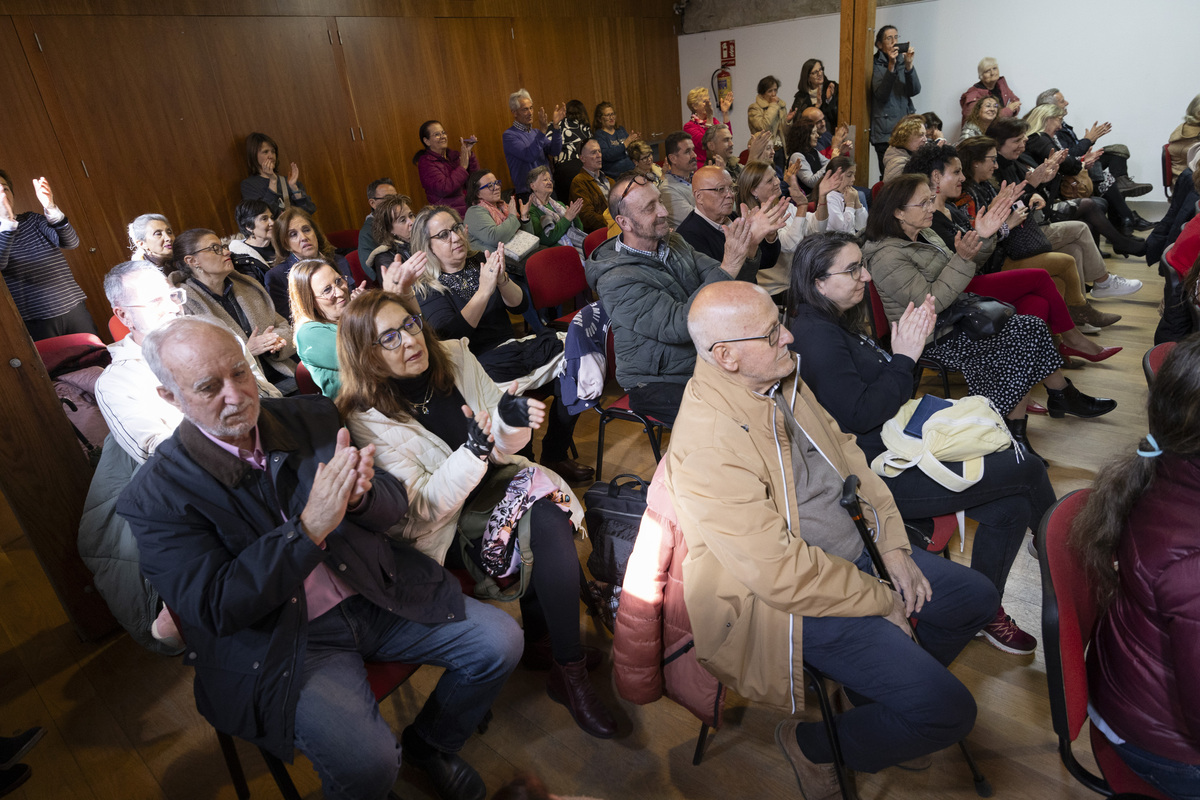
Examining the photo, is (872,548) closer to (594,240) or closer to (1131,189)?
(594,240)

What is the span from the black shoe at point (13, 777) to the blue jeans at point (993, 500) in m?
2.52

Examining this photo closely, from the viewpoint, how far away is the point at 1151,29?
273 inches

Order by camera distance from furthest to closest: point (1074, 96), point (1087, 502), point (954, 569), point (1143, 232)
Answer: point (1074, 96), point (1143, 232), point (954, 569), point (1087, 502)

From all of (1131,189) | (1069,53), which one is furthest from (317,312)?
(1069,53)

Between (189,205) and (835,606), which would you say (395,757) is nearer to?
(835,606)

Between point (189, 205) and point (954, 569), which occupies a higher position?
point (189, 205)

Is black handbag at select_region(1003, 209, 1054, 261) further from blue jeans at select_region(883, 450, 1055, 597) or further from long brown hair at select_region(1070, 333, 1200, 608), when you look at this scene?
long brown hair at select_region(1070, 333, 1200, 608)

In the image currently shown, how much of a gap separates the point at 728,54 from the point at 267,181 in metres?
6.48

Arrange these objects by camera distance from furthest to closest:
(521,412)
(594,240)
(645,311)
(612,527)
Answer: (594,240) < (645,311) < (612,527) < (521,412)

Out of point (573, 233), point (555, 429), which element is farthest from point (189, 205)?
point (555, 429)

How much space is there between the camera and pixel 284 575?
1407 mm

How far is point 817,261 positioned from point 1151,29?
292 inches

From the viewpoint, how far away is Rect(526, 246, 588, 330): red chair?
142 inches

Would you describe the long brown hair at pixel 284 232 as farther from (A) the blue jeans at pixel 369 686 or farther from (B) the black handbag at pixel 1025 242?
(B) the black handbag at pixel 1025 242
